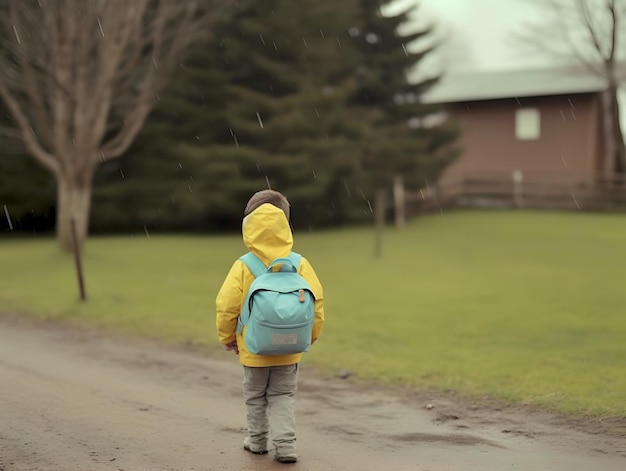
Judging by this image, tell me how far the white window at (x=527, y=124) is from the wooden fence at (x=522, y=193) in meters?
1.74

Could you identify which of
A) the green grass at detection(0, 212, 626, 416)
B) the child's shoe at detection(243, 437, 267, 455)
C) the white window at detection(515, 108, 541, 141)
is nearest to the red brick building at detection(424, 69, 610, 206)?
the white window at detection(515, 108, 541, 141)

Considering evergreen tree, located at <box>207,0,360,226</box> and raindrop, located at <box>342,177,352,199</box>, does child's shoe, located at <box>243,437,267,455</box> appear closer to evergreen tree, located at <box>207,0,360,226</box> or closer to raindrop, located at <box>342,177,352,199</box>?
evergreen tree, located at <box>207,0,360,226</box>

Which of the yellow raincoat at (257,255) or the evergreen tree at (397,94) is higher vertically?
the evergreen tree at (397,94)

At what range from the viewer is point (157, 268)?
15719 millimetres

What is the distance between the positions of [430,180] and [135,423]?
76.5 feet

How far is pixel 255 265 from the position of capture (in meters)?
4.70

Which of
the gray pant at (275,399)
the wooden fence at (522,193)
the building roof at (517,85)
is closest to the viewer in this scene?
the gray pant at (275,399)

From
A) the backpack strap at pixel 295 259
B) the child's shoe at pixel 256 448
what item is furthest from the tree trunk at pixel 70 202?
the backpack strap at pixel 295 259

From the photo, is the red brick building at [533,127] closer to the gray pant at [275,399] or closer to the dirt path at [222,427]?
the dirt path at [222,427]

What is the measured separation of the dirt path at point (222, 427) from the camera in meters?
4.91

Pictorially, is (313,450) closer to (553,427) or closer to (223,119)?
(553,427)

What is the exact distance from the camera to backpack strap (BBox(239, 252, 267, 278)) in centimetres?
468

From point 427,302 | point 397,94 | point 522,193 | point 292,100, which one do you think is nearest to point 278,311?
point 427,302

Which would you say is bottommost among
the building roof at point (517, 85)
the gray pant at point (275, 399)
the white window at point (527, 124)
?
the gray pant at point (275, 399)
